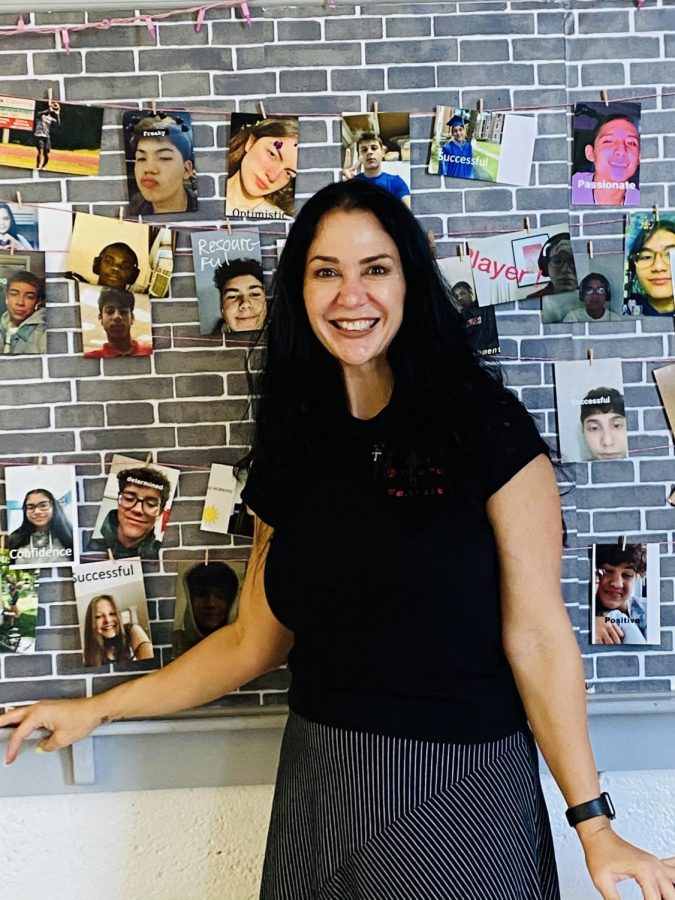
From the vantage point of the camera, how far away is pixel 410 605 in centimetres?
121

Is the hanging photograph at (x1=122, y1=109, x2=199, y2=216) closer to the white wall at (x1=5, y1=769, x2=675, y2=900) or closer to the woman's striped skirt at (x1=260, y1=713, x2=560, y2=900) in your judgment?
the woman's striped skirt at (x1=260, y1=713, x2=560, y2=900)

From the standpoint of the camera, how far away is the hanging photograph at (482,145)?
151cm

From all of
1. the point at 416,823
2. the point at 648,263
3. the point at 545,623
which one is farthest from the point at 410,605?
the point at 648,263

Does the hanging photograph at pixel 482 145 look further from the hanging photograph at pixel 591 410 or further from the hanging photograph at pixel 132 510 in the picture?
the hanging photograph at pixel 132 510

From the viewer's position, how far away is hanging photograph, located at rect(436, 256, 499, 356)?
60.3 inches

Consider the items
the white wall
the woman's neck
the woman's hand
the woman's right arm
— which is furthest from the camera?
the white wall

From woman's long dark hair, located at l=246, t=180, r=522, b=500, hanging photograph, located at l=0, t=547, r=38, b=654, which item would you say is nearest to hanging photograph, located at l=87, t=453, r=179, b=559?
hanging photograph, located at l=0, t=547, r=38, b=654

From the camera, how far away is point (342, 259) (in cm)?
128

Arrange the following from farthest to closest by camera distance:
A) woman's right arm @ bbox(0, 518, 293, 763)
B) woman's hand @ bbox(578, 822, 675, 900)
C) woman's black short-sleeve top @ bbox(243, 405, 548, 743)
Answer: woman's right arm @ bbox(0, 518, 293, 763), woman's black short-sleeve top @ bbox(243, 405, 548, 743), woman's hand @ bbox(578, 822, 675, 900)

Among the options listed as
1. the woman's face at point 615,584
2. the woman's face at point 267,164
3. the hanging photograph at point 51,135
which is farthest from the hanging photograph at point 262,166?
the woman's face at point 615,584

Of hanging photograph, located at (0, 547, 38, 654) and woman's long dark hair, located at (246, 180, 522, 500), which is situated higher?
woman's long dark hair, located at (246, 180, 522, 500)

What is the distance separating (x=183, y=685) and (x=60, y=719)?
0.22 m

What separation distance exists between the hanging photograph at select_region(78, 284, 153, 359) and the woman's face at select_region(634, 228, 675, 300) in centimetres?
87

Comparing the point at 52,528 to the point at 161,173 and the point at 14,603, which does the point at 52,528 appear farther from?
the point at 161,173
